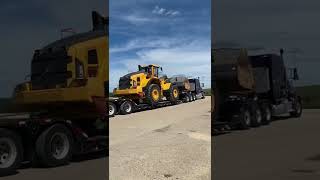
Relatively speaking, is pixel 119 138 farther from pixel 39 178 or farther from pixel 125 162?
pixel 39 178

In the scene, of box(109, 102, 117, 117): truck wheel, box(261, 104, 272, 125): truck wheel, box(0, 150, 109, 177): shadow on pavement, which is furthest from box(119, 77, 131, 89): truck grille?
box(0, 150, 109, 177): shadow on pavement

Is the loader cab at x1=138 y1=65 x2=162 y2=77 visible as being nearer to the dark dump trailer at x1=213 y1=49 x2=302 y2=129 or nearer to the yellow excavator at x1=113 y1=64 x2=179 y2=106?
the yellow excavator at x1=113 y1=64 x2=179 y2=106

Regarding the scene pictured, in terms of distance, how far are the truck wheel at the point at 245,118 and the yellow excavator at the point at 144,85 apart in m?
11.3

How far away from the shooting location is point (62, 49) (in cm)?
864

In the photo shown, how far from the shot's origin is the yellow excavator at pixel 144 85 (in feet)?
82.8

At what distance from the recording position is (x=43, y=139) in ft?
27.5

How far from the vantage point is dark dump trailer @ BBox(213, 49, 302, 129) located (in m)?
13.4

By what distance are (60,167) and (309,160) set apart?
4.70 meters

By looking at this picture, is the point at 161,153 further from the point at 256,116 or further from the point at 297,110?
the point at 297,110

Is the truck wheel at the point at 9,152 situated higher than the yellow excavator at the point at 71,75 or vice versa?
the yellow excavator at the point at 71,75

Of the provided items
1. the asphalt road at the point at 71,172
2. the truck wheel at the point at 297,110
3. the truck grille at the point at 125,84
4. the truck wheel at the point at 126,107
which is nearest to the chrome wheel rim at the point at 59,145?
the asphalt road at the point at 71,172

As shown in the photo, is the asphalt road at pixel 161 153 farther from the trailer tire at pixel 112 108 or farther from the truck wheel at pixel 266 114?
the trailer tire at pixel 112 108

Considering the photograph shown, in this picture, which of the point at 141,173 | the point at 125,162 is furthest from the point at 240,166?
the point at 125,162

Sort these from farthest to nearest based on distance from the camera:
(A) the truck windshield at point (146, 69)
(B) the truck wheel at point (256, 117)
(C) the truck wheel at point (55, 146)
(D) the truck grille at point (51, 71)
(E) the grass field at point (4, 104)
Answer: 1. (A) the truck windshield at point (146, 69)
2. (B) the truck wheel at point (256, 117)
3. (D) the truck grille at point (51, 71)
4. (C) the truck wheel at point (55, 146)
5. (E) the grass field at point (4, 104)
